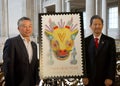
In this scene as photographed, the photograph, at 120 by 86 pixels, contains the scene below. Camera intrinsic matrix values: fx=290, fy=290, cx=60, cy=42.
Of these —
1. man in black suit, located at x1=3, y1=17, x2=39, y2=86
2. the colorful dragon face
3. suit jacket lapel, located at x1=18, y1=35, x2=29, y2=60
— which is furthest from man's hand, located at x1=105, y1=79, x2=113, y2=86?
suit jacket lapel, located at x1=18, y1=35, x2=29, y2=60

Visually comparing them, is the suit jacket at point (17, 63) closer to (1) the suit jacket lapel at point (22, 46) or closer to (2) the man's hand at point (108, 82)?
(1) the suit jacket lapel at point (22, 46)

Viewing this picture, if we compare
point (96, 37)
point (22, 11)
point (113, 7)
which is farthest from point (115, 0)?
point (96, 37)

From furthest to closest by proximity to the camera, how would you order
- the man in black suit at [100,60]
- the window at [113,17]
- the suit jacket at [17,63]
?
the window at [113,17] < the man in black suit at [100,60] < the suit jacket at [17,63]

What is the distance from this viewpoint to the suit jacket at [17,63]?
13.7 ft

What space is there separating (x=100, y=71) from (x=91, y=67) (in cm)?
15

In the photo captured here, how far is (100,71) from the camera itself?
4.54m

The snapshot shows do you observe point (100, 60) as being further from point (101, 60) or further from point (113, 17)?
point (113, 17)

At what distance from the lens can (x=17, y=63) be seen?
4.26 metres

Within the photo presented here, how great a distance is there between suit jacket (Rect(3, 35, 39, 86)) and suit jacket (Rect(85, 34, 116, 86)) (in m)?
0.88

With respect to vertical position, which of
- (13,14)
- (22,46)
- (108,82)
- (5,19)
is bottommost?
(108,82)

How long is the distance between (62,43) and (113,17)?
17.7 meters

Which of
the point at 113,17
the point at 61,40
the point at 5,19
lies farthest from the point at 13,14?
the point at 61,40

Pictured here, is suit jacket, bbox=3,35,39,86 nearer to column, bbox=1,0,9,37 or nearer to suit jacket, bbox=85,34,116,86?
suit jacket, bbox=85,34,116,86

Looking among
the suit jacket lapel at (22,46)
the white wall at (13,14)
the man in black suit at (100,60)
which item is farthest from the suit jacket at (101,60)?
the white wall at (13,14)
